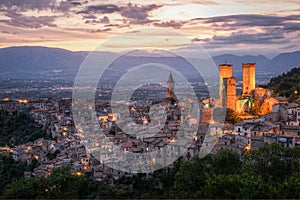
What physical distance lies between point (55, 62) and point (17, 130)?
5381 cm

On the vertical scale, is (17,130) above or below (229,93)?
below

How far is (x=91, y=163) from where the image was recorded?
18.3 meters

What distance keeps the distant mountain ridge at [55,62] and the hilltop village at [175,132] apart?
439 centimetres

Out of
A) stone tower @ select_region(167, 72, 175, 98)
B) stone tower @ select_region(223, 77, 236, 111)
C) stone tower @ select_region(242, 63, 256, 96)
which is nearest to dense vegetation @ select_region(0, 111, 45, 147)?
stone tower @ select_region(167, 72, 175, 98)

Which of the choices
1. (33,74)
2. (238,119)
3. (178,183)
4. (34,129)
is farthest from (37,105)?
(33,74)

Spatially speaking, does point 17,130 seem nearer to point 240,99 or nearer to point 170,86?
point 170,86

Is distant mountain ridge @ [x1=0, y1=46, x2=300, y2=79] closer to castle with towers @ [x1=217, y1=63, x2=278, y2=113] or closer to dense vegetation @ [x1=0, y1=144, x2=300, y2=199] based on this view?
castle with towers @ [x1=217, y1=63, x2=278, y2=113]

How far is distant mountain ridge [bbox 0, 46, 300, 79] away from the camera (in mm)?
40894

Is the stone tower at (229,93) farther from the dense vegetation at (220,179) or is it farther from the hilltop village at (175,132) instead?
the dense vegetation at (220,179)

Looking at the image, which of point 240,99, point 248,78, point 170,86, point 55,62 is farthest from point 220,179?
point 55,62

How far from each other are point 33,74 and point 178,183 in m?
85.9

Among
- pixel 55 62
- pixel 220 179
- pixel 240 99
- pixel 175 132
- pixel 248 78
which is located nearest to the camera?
pixel 220 179

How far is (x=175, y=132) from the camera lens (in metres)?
19.4

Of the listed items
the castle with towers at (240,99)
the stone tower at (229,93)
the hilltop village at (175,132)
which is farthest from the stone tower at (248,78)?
the stone tower at (229,93)
